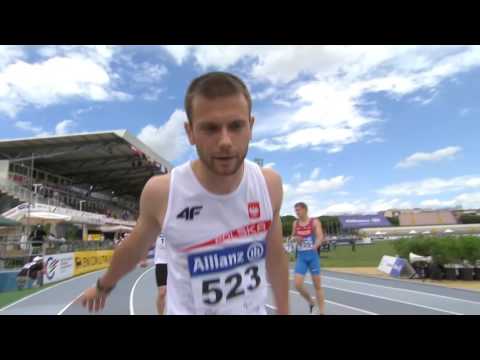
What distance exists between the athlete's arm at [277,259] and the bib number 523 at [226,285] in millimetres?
167

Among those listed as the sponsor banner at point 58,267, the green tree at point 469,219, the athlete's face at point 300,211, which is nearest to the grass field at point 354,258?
the athlete's face at point 300,211

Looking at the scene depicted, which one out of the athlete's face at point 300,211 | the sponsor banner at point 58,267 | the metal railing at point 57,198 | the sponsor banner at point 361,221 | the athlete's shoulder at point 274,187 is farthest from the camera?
the sponsor banner at point 361,221

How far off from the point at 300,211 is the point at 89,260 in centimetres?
1653

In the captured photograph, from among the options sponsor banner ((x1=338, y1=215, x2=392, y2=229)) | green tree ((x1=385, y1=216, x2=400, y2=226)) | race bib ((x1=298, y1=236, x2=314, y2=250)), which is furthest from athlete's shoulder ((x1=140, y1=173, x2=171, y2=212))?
green tree ((x1=385, y1=216, x2=400, y2=226))

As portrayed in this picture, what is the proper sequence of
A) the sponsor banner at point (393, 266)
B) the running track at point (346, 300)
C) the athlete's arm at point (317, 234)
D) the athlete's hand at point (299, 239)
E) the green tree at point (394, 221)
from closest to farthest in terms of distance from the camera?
the athlete's arm at point (317, 234)
the athlete's hand at point (299, 239)
the running track at point (346, 300)
the sponsor banner at point (393, 266)
the green tree at point (394, 221)

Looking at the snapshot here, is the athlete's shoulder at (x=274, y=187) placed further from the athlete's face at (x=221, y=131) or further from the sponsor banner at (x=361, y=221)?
the sponsor banner at (x=361, y=221)

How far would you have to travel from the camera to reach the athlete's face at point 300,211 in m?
7.91

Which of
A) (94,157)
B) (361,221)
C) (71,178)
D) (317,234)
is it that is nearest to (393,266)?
(317,234)

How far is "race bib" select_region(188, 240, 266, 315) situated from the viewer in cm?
135

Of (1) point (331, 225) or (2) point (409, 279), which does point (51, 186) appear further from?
→ (1) point (331, 225)

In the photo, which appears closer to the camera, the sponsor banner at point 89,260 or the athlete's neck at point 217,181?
the athlete's neck at point 217,181

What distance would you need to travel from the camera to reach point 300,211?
26.0 ft

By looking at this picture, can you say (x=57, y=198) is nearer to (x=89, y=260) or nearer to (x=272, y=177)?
(x=89, y=260)
